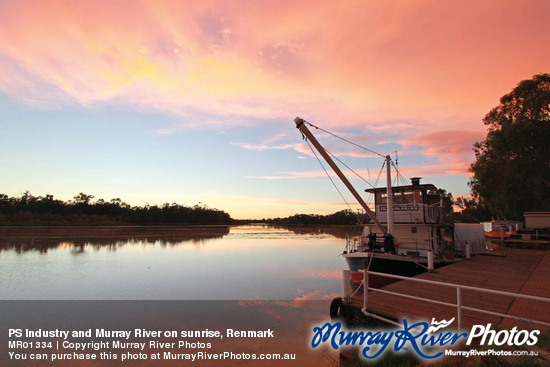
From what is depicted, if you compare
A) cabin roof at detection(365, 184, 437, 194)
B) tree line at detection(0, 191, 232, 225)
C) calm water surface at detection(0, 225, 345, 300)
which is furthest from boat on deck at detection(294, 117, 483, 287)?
tree line at detection(0, 191, 232, 225)

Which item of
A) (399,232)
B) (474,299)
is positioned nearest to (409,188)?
(399,232)

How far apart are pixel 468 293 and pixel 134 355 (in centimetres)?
1125

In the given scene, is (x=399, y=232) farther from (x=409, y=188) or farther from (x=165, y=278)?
(x=165, y=278)

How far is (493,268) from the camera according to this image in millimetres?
15953

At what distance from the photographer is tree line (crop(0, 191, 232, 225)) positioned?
117 m

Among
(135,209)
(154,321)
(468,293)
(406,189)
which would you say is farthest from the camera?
(135,209)

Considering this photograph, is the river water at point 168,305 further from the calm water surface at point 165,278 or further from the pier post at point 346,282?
the pier post at point 346,282

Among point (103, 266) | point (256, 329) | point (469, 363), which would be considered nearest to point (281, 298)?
point (256, 329)

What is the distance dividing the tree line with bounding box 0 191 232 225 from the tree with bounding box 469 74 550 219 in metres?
136

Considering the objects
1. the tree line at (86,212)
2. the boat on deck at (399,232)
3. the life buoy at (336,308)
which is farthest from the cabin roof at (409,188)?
the tree line at (86,212)

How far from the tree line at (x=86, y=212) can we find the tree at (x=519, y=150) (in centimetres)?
13644

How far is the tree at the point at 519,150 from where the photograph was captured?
34.9 m

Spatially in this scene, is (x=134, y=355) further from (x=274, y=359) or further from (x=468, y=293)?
(x=468, y=293)

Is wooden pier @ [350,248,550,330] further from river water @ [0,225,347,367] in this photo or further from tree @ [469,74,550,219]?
tree @ [469,74,550,219]
